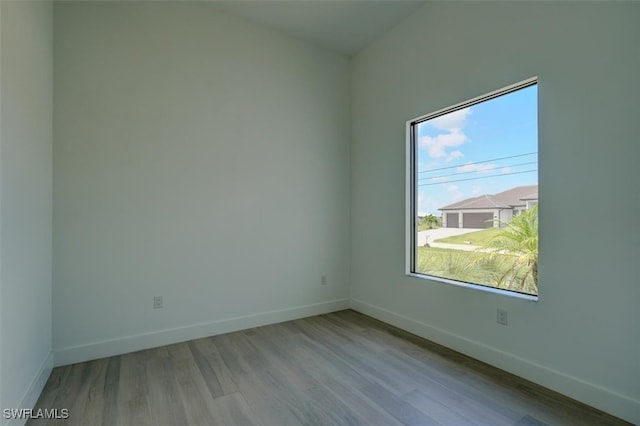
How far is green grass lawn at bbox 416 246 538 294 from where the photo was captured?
2.34m

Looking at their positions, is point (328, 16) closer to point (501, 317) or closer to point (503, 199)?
point (503, 199)

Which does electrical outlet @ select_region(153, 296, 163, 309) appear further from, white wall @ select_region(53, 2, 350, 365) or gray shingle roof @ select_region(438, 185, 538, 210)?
gray shingle roof @ select_region(438, 185, 538, 210)

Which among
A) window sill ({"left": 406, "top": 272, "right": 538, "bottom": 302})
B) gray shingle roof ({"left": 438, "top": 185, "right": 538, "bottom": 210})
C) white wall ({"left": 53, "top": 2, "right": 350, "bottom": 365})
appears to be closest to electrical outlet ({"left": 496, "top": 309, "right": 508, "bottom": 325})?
window sill ({"left": 406, "top": 272, "right": 538, "bottom": 302})

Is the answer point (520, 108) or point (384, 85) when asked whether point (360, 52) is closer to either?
point (384, 85)

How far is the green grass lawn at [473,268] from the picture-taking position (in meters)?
2.34

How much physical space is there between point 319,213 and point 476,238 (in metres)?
1.76

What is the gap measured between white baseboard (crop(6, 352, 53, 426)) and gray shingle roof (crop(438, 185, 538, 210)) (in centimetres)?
335

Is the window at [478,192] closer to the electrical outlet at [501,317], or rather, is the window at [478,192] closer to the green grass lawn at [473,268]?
the green grass lawn at [473,268]

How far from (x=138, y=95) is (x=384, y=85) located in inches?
98.4

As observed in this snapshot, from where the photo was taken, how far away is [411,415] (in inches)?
70.6

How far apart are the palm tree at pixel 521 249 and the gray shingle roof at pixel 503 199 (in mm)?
101

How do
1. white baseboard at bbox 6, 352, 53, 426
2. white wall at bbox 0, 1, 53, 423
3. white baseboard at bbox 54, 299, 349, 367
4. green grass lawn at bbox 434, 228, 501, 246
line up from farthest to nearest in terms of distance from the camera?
green grass lawn at bbox 434, 228, 501, 246, white baseboard at bbox 54, 299, 349, 367, white baseboard at bbox 6, 352, 53, 426, white wall at bbox 0, 1, 53, 423

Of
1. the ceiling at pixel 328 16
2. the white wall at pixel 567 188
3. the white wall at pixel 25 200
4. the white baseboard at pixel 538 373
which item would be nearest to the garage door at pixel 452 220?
the white wall at pixel 567 188

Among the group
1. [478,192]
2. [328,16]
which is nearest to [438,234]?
[478,192]
